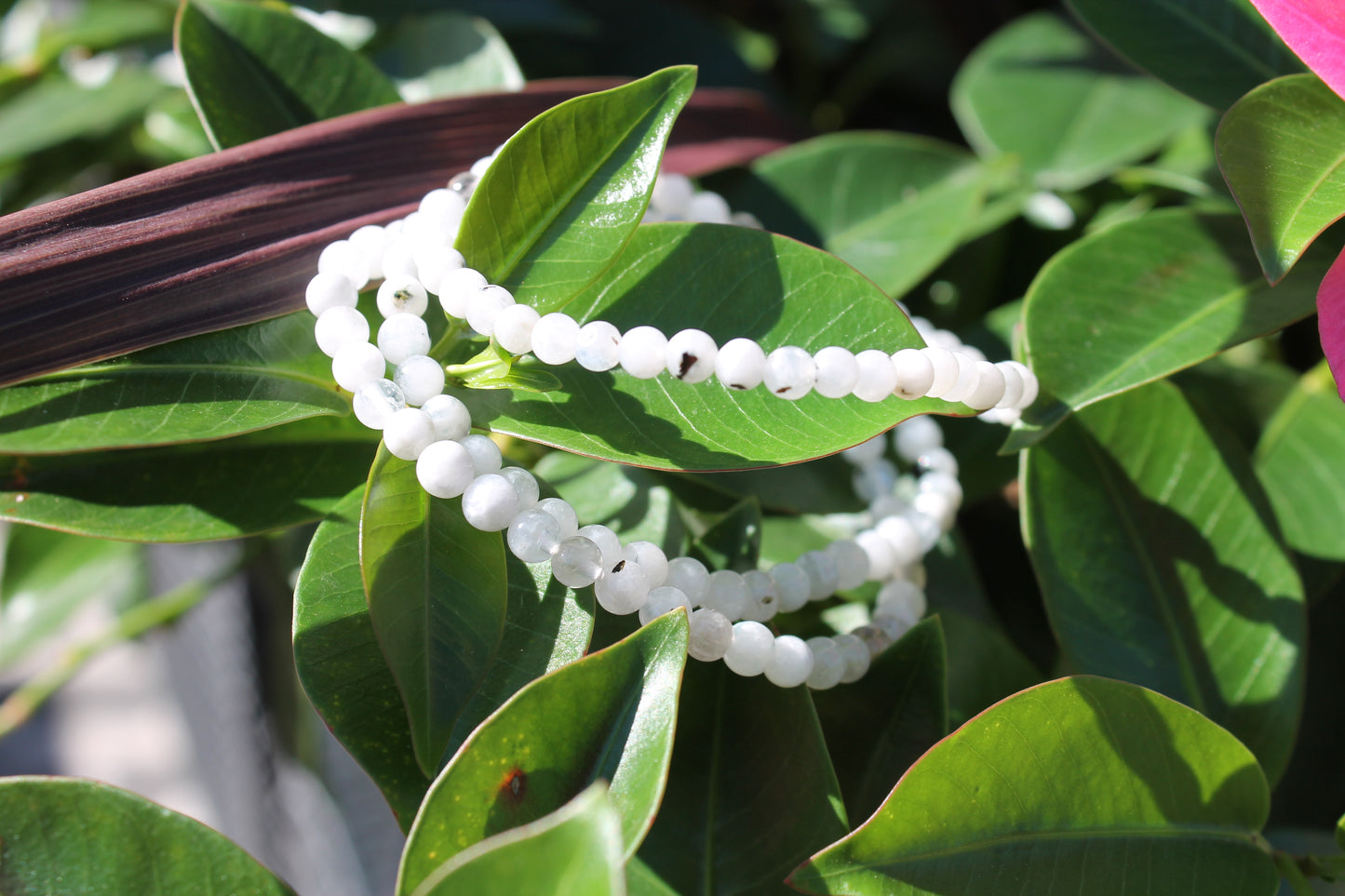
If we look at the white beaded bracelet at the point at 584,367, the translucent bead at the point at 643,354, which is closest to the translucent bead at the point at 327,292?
the white beaded bracelet at the point at 584,367

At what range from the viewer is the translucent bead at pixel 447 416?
34 centimetres

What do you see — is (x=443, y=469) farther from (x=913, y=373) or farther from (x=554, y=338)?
(x=913, y=373)

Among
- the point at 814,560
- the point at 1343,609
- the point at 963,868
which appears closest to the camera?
the point at 963,868

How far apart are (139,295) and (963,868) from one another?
342 millimetres

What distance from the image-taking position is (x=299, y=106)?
497mm

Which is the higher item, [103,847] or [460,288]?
[460,288]

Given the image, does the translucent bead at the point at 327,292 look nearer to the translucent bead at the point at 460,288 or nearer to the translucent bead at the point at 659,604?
the translucent bead at the point at 460,288

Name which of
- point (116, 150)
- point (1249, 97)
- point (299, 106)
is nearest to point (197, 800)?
point (116, 150)

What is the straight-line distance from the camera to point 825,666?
381 millimetres

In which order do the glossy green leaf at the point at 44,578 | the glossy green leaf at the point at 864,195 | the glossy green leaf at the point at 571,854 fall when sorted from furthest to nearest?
the glossy green leaf at the point at 44,578 → the glossy green leaf at the point at 864,195 → the glossy green leaf at the point at 571,854

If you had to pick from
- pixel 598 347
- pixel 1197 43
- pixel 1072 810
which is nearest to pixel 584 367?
pixel 598 347

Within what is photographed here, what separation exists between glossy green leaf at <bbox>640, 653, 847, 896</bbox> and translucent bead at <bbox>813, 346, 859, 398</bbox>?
11cm

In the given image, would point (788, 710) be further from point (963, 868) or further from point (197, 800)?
point (197, 800)

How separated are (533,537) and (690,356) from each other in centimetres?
9
